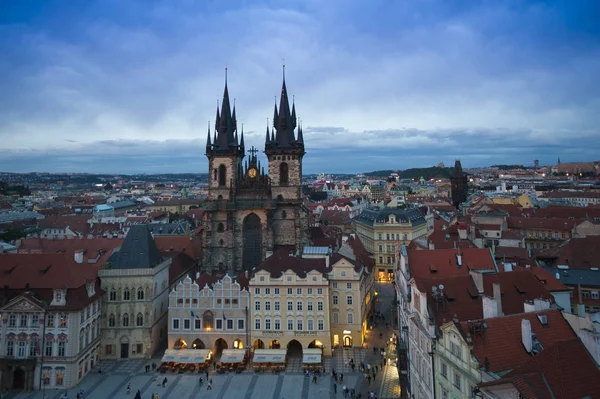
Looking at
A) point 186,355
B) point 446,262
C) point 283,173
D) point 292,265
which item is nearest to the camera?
point 446,262

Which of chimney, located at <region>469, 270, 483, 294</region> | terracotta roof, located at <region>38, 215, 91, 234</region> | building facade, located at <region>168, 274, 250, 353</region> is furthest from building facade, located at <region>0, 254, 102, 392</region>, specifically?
→ terracotta roof, located at <region>38, 215, 91, 234</region>

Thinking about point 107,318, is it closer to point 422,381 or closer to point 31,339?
point 31,339

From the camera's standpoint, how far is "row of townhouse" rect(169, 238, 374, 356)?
5066 centimetres

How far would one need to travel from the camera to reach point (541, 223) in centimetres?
8744

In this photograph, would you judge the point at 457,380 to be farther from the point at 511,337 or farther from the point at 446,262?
the point at 446,262

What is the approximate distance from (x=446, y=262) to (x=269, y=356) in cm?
2149

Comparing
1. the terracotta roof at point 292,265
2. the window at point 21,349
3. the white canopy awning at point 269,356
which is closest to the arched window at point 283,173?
the terracotta roof at point 292,265

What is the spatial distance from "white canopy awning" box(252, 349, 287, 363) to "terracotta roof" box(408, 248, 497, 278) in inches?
681

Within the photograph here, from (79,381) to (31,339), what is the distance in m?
6.63

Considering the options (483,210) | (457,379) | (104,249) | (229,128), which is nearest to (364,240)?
(483,210)

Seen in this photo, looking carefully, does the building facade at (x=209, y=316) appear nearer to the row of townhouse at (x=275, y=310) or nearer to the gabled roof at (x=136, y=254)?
the row of townhouse at (x=275, y=310)

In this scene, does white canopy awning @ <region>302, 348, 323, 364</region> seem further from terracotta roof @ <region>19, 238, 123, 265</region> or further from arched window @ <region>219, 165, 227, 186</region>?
arched window @ <region>219, 165, 227, 186</region>

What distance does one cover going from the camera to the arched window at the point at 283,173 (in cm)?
7950

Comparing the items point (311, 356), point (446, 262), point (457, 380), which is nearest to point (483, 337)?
point (457, 380)
